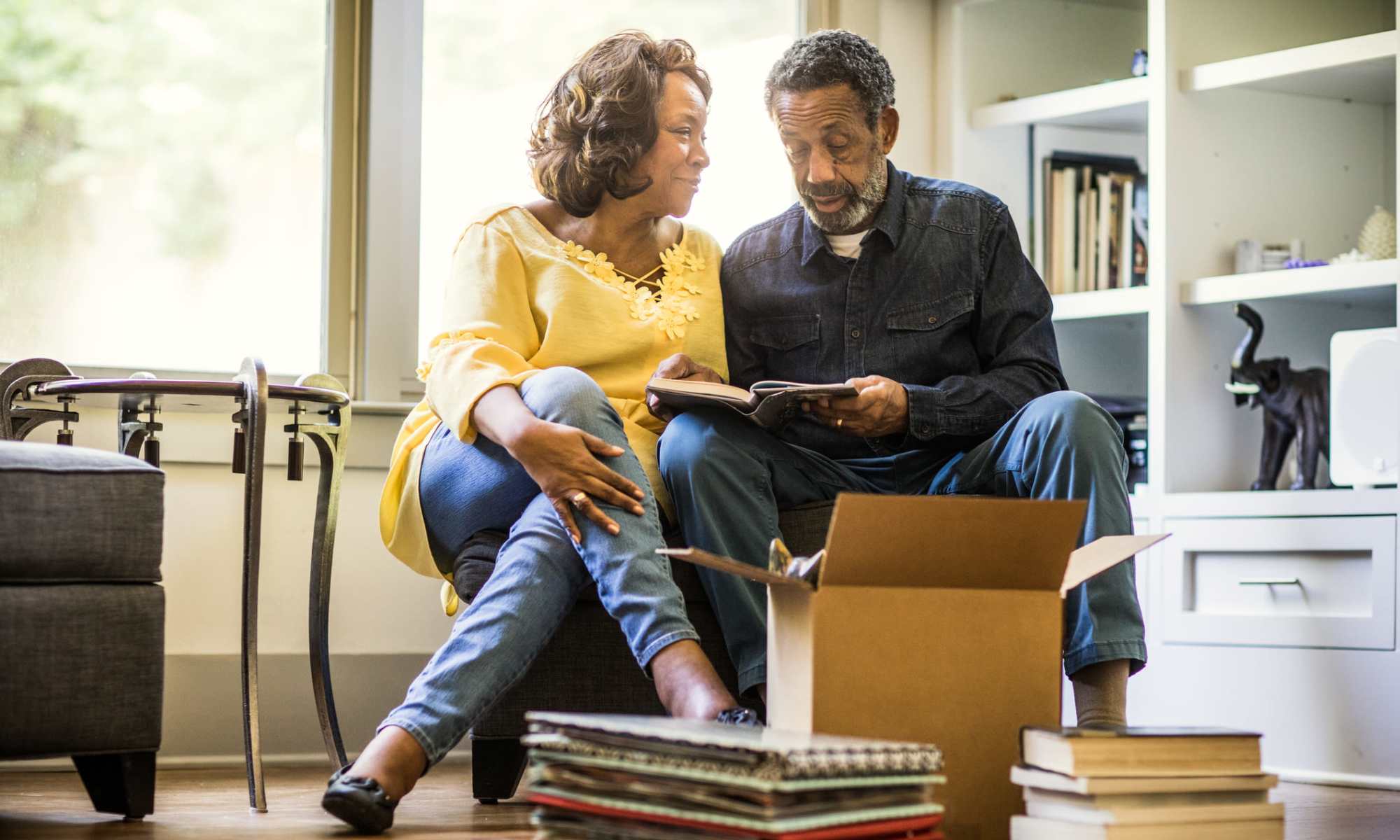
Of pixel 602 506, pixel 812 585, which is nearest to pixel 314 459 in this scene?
pixel 602 506

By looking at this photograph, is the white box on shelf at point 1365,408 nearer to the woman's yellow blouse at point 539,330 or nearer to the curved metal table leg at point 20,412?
the woman's yellow blouse at point 539,330

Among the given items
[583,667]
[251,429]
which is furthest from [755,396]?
[251,429]

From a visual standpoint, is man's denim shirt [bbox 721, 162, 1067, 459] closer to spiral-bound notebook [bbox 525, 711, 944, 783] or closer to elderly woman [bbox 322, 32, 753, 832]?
elderly woman [bbox 322, 32, 753, 832]

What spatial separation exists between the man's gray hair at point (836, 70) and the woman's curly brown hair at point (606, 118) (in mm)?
140

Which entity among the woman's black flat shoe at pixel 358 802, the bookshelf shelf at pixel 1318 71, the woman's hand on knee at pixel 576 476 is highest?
the bookshelf shelf at pixel 1318 71

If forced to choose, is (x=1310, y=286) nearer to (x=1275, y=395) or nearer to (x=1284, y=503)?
(x=1275, y=395)

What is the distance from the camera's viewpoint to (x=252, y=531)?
1.84m

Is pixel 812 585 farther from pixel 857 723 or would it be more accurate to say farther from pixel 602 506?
pixel 602 506

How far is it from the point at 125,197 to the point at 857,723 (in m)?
1.83

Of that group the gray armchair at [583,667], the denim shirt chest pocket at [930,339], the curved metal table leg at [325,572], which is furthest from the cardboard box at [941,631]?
the curved metal table leg at [325,572]

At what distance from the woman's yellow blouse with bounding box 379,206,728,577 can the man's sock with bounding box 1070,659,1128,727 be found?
54cm

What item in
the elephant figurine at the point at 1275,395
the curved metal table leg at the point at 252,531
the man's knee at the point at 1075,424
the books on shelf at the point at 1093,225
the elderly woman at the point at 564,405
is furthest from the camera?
the books on shelf at the point at 1093,225

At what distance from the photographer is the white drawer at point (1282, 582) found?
7.73 feet

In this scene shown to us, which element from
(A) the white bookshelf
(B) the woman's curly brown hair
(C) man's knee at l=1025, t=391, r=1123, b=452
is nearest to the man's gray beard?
(B) the woman's curly brown hair
